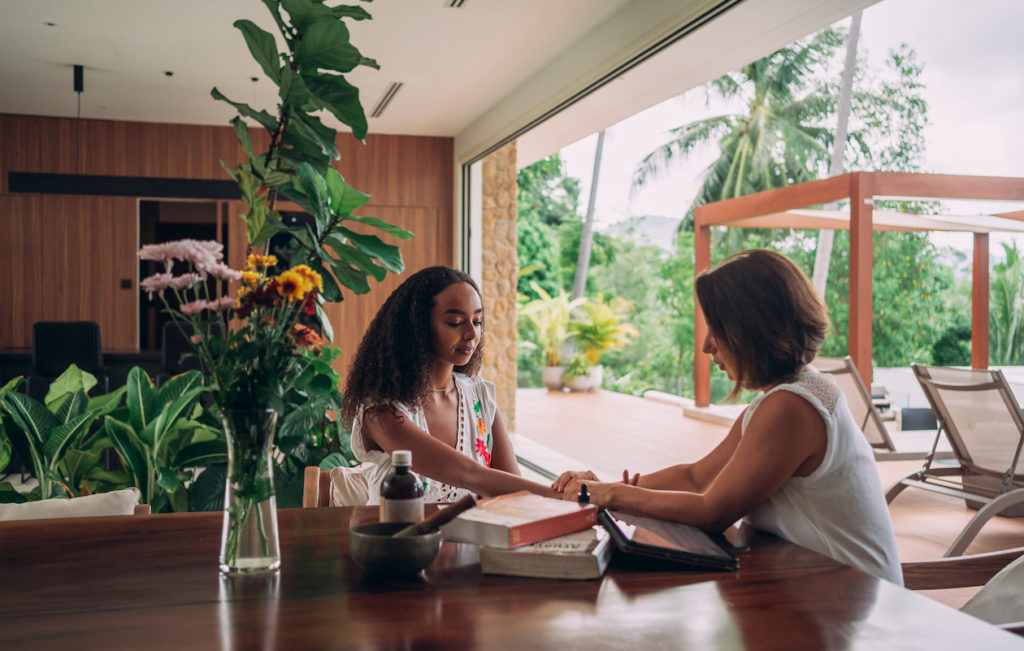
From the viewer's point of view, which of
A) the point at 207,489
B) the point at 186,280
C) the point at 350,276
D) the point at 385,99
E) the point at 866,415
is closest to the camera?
the point at 186,280

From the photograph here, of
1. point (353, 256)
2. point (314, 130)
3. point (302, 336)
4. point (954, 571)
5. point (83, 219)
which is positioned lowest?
point (954, 571)

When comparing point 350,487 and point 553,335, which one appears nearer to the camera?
point 350,487

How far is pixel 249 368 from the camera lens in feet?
3.85

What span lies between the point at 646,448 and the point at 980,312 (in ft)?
13.0

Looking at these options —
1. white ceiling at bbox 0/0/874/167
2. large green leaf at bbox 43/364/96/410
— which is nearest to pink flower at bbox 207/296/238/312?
large green leaf at bbox 43/364/96/410

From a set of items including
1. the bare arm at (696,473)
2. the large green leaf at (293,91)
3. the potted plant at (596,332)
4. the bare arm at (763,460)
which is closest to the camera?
the bare arm at (763,460)

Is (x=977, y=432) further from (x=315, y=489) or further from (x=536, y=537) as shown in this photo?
(x=536, y=537)

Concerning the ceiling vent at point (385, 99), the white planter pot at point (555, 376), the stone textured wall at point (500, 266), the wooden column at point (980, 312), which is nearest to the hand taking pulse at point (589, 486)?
the ceiling vent at point (385, 99)

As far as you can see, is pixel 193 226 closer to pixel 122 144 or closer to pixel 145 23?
pixel 122 144

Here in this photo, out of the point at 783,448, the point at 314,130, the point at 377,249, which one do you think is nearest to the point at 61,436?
the point at 377,249

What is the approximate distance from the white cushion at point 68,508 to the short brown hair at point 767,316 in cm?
123

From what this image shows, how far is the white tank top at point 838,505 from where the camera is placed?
1.47 m

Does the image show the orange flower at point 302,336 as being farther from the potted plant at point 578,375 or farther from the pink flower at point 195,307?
the potted plant at point 578,375

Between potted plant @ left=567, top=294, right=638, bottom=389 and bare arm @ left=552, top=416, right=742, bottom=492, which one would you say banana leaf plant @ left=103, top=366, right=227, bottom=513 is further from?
potted plant @ left=567, top=294, right=638, bottom=389
